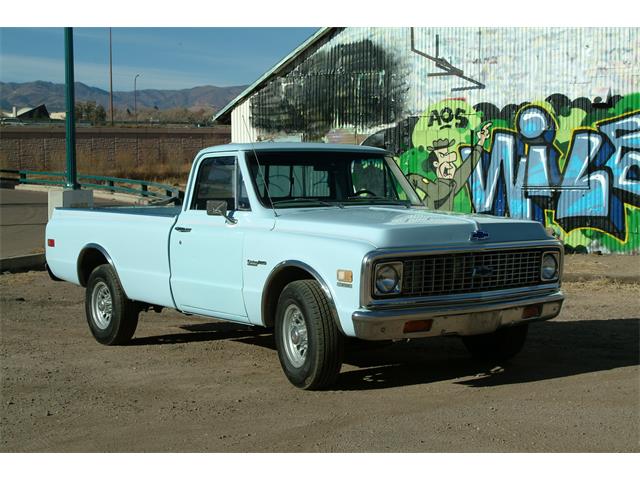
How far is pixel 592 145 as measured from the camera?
1639 centimetres

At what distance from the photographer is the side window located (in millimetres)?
7590

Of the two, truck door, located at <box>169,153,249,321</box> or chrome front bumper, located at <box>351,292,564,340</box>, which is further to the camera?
truck door, located at <box>169,153,249,321</box>

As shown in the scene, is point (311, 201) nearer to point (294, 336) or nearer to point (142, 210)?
point (294, 336)

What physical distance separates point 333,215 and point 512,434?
2347mm

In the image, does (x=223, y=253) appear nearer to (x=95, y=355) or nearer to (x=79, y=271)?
(x=95, y=355)

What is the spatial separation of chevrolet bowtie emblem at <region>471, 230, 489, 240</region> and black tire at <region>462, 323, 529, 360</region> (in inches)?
50.3

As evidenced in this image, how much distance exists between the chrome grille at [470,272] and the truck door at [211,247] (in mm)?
1646

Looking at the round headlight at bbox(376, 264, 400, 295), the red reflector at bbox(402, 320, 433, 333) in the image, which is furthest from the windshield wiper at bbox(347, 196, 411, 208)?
the red reflector at bbox(402, 320, 433, 333)

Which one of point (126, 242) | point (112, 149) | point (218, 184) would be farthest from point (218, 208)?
point (112, 149)

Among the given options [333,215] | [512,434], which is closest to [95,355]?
[333,215]

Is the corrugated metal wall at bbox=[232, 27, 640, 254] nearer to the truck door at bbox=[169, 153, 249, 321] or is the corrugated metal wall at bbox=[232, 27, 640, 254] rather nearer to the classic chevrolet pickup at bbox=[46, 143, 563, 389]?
the classic chevrolet pickup at bbox=[46, 143, 563, 389]

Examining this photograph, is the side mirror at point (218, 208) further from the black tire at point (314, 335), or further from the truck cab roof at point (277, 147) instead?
the black tire at point (314, 335)

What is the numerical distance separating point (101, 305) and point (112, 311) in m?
0.37

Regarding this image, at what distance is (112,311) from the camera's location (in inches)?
Result: 347
